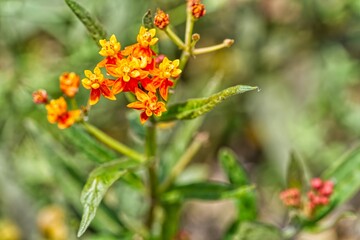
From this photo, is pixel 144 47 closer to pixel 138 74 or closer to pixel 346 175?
pixel 138 74

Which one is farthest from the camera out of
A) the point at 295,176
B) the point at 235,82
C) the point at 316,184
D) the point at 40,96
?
the point at 235,82

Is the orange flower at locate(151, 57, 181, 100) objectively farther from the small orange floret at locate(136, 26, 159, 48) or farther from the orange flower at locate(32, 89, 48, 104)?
the orange flower at locate(32, 89, 48, 104)

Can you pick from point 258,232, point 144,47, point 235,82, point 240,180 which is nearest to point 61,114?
point 144,47

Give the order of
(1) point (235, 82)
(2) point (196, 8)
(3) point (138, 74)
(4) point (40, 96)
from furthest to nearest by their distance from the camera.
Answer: (1) point (235, 82), (4) point (40, 96), (2) point (196, 8), (3) point (138, 74)

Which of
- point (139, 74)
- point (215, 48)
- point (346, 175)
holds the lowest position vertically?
point (346, 175)

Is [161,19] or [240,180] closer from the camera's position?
[161,19]

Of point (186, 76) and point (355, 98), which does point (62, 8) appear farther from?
point (355, 98)

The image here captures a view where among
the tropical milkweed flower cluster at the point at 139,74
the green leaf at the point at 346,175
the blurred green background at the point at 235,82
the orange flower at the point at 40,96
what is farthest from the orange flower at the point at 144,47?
the blurred green background at the point at 235,82
